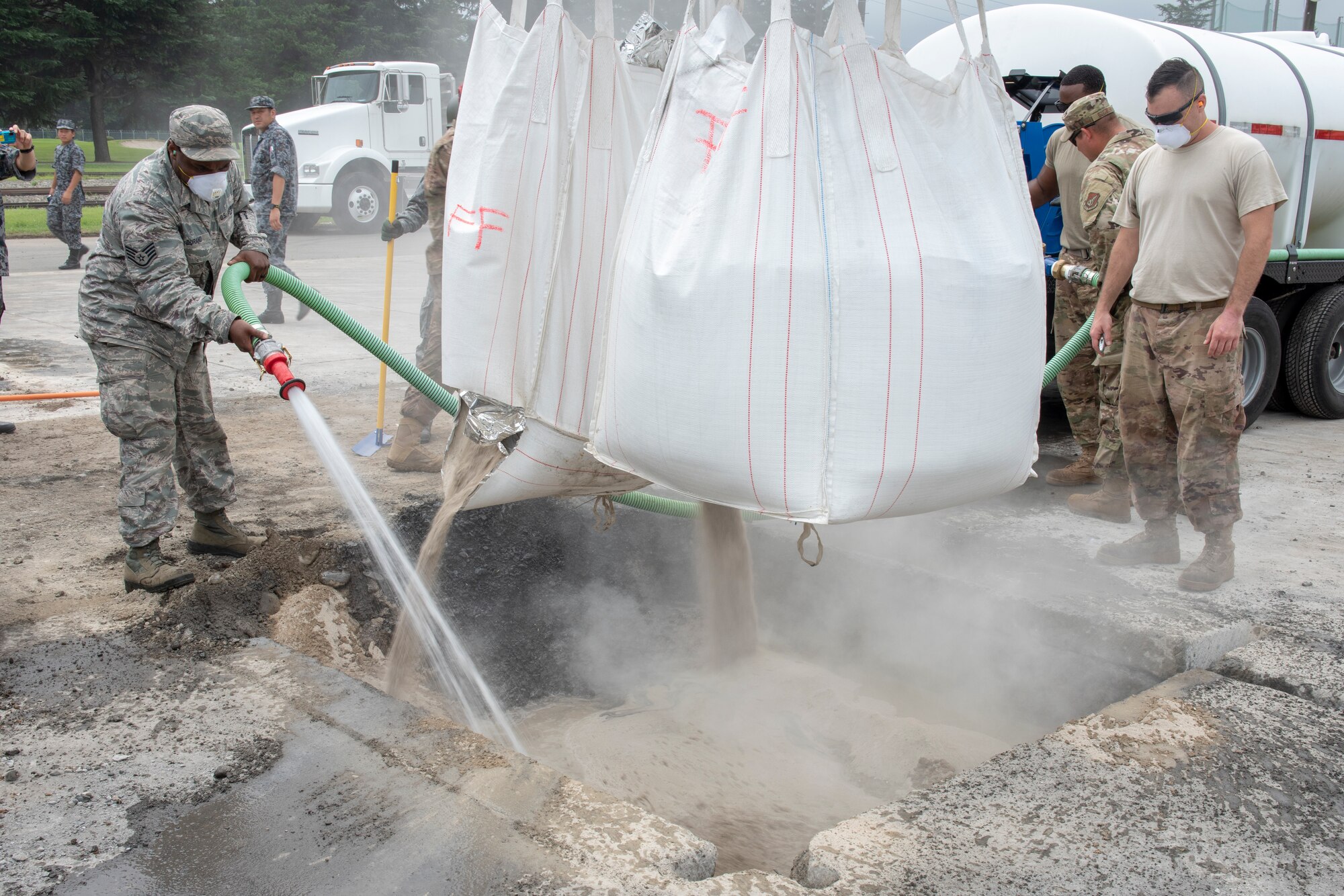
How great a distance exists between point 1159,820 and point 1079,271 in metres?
2.54

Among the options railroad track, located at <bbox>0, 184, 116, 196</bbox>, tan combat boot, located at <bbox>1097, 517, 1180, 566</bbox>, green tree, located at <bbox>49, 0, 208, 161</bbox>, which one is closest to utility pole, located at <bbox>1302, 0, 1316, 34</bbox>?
tan combat boot, located at <bbox>1097, 517, 1180, 566</bbox>

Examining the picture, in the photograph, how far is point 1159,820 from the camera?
210 centimetres

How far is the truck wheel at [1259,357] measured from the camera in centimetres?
564

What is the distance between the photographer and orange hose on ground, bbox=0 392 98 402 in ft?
18.7

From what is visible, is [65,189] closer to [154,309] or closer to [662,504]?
[154,309]

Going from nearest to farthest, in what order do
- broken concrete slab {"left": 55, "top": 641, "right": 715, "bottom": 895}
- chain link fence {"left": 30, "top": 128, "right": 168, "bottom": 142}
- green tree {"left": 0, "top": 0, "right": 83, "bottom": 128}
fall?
broken concrete slab {"left": 55, "top": 641, "right": 715, "bottom": 895} → green tree {"left": 0, "top": 0, "right": 83, "bottom": 128} → chain link fence {"left": 30, "top": 128, "right": 168, "bottom": 142}

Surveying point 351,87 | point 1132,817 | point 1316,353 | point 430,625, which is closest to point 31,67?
point 351,87

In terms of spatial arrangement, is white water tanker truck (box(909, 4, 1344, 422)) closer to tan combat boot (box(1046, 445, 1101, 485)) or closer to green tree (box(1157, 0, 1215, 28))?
tan combat boot (box(1046, 445, 1101, 485))

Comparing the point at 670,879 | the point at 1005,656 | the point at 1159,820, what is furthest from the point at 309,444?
the point at 1159,820

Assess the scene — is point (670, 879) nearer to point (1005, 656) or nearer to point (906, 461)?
point (906, 461)

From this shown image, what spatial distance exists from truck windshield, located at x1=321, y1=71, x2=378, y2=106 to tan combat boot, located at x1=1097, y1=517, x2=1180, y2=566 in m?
14.9

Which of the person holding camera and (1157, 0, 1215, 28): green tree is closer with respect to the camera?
the person holding camera

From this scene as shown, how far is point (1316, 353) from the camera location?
19.8ft

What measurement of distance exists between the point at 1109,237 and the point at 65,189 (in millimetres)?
10555
